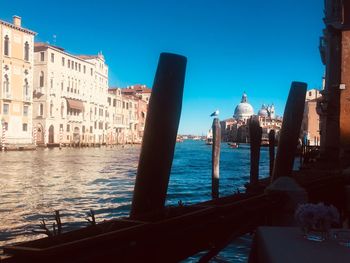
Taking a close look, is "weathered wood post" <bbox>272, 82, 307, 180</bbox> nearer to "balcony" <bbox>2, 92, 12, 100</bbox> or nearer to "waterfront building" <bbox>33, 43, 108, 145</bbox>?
"balcony" <bbox>2, 92, 12, 100</bbox>

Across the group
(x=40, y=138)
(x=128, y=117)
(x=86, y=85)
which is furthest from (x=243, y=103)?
(x=40, y=138)

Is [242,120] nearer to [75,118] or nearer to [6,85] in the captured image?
[75,118]

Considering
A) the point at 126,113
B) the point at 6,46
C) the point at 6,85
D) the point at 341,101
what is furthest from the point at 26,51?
the point at 341,101

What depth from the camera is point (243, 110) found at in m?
160

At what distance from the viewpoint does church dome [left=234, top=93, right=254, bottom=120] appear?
159 metres

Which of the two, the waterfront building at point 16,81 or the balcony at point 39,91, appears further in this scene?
the balcony at point 39,91

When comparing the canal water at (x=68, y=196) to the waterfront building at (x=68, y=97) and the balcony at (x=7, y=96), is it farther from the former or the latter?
the waterfront building at (x=68, y=97)

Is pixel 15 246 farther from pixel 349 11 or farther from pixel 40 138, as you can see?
pixel 40 138

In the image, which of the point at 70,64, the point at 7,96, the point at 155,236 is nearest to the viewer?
the point at 155,236

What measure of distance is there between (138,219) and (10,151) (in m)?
45.3

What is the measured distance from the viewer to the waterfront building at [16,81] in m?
45.4

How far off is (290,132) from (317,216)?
399 cm

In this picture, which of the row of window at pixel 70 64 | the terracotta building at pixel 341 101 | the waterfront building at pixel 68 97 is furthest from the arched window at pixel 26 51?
the terracotta building at pixel 341 101

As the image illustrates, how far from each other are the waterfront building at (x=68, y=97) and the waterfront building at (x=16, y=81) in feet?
17.2
